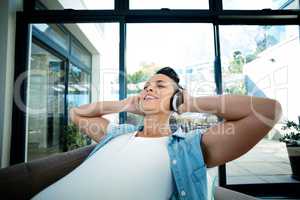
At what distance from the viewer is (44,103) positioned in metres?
3.18

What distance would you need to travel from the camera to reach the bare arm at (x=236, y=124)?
32.3 inches

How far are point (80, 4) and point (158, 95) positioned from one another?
2109 mm

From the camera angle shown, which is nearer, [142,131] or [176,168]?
[176,168]

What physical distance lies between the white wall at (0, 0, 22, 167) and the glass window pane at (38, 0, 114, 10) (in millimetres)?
498

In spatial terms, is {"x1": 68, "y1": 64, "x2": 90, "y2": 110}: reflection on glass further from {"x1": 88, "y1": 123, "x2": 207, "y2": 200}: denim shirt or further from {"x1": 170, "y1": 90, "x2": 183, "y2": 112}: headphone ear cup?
{"x1": 88, "y1": 123, "x2": 207, "y2": 200}: denim shirt

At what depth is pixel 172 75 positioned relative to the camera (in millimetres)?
1315

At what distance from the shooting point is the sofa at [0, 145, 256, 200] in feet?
3.51

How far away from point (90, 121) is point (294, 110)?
99.6 inches

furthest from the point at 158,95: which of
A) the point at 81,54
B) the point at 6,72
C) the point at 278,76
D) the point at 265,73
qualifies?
the point at 81,54

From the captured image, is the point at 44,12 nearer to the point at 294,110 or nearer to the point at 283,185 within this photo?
the point at 294,110

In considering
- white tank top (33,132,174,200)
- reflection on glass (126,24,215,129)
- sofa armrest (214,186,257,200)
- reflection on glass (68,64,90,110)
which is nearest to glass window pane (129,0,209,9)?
reflection on glass (126,24,215,129)

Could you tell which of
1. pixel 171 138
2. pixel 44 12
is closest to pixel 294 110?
pixel 171 138

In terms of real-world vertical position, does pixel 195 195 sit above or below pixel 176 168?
below

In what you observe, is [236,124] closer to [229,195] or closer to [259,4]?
[229,195]
